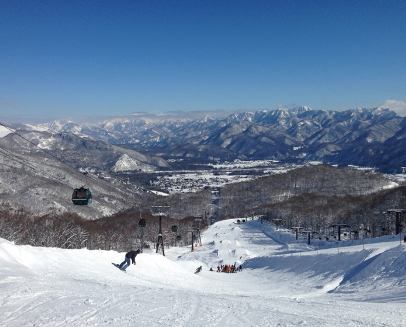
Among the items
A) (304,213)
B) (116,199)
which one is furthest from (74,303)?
(116,199)


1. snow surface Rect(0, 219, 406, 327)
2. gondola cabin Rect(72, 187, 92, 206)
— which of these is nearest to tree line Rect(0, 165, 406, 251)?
gondola cabin Rect(72, 187, 92, 206)

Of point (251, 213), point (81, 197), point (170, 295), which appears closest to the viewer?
point (170, 295)

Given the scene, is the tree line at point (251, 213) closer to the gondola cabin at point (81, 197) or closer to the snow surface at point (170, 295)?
the gondola cabin at point (81, 197)

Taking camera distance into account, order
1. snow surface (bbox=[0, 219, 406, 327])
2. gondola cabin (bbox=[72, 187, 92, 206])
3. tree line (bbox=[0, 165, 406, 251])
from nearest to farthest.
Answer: snow surface (bbox=[0, 219, 406, 327]) → gondola cabin (bbox=[72, 187, 92, 206]) → tree line (bbox=[0, 165, 406, 251])

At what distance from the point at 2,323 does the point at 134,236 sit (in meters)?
78.2

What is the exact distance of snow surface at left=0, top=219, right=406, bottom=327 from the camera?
9719 millimetres

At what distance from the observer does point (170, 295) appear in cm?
1290

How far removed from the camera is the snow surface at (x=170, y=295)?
9.72 meters

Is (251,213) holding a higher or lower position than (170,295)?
higher

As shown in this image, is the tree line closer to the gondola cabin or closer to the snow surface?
the gondola cabin

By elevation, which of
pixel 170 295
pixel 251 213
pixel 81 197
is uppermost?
pixel 81 197

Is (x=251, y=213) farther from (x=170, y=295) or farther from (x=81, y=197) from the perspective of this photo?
(x=170, y=295)

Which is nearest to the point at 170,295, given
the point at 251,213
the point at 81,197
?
the point at 81,197

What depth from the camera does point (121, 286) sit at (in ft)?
45.6
